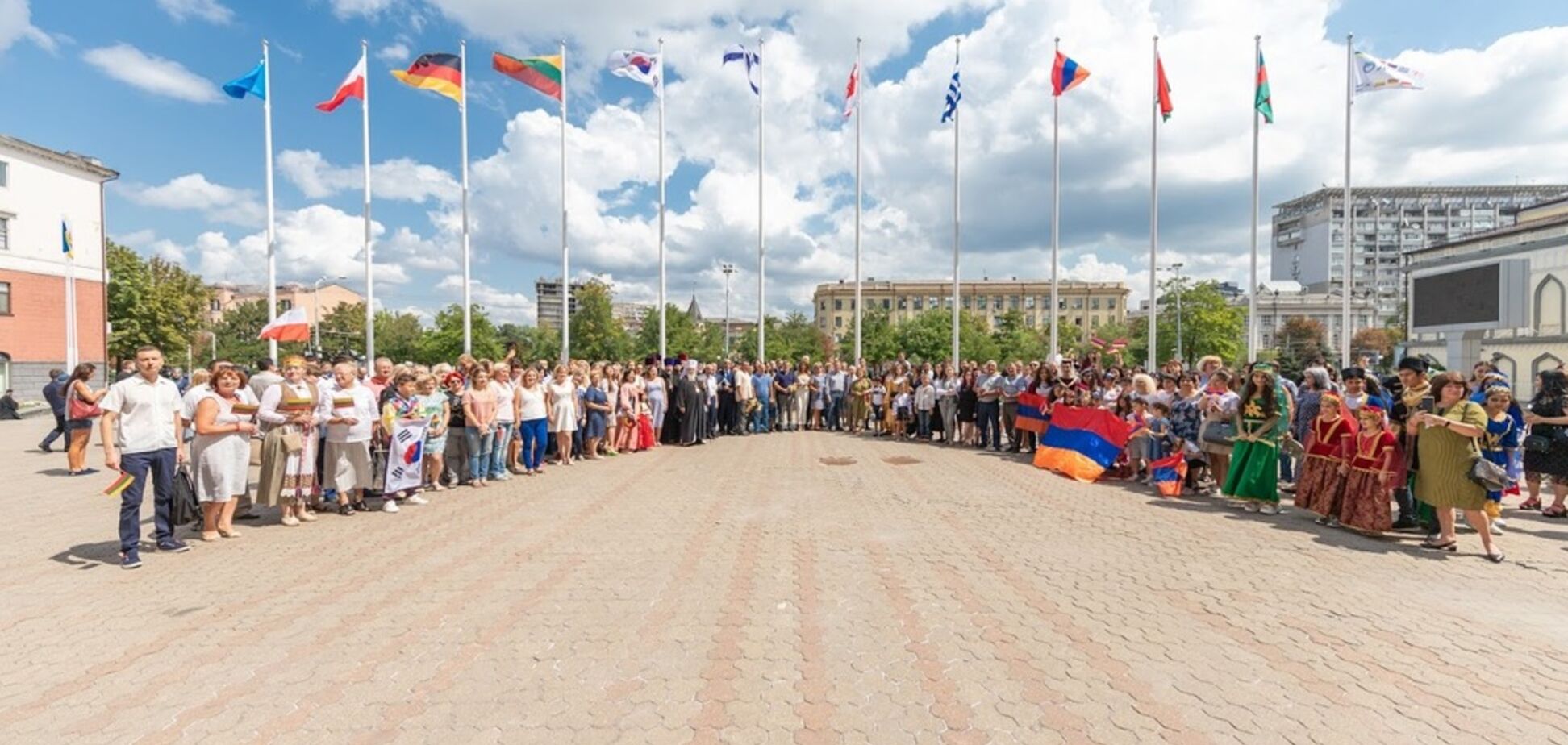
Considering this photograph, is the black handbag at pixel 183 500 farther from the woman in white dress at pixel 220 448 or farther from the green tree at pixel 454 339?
the green tree at pixel 454 339

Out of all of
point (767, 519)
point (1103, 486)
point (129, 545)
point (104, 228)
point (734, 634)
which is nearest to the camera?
point (734, 634)

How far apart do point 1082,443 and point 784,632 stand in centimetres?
892

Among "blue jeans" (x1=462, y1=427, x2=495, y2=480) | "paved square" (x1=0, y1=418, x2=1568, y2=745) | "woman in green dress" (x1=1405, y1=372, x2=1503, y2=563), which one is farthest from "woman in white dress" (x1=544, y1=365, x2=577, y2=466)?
"woman in green dress" (x1=1405, y1=372, x2=1503, y2=563)

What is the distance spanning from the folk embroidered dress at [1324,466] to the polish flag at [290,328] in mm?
18489

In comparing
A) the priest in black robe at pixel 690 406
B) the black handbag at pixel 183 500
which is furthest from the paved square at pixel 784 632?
the priest in black robe at pixel 690 406

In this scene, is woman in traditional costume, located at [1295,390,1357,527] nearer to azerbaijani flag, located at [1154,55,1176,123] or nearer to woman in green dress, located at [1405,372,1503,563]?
woman in green dress, located at [1405,372,1503,563]

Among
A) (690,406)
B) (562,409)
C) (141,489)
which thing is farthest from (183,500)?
(690,406)

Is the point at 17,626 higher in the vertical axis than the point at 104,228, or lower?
lower

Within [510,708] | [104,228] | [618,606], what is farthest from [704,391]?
[104,228]

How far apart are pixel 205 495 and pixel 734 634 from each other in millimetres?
6043

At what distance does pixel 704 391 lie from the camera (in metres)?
16.8

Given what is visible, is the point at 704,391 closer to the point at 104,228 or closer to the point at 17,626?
the point at 17,626

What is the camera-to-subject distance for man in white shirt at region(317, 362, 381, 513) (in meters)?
8.18

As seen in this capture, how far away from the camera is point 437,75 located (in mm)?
18281
